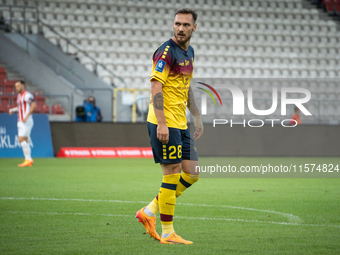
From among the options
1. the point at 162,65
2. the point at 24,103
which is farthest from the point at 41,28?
the point at 162,65

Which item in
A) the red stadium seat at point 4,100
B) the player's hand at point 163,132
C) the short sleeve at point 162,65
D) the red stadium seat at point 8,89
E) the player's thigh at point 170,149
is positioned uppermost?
the short sleeve at point 162,65

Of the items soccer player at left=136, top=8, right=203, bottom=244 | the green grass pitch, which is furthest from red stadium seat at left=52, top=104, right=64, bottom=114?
soccer player at left=136, top=8, right=203, bottom=244

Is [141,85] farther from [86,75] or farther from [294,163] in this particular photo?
[294,163]

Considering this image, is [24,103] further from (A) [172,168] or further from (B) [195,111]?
(A) [172,168]

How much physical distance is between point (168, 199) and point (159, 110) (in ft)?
2.72

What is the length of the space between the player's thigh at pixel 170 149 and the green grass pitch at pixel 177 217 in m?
0.76

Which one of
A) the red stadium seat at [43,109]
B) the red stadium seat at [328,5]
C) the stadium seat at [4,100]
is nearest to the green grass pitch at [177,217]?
the red stadium seat at [43,109]

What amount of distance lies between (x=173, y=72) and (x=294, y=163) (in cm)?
1033

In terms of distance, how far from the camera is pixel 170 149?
4.11 metres

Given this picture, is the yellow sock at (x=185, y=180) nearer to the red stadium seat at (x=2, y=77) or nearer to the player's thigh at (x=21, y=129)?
the player's thigh at (x=21, y=129)

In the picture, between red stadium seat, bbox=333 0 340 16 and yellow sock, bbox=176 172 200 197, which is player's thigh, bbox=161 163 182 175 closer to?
yellow sock, bbox=176 172 200 197

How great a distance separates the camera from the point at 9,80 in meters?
17.4

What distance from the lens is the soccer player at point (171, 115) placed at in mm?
4066

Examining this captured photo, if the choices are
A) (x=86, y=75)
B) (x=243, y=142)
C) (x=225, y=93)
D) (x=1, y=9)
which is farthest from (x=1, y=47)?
(x=243, y=142)
